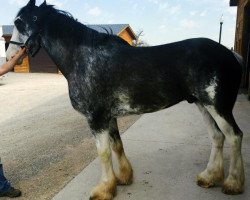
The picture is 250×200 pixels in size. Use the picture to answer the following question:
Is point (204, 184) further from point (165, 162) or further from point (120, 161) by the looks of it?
point (120, 161)

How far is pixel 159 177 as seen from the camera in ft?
13.6

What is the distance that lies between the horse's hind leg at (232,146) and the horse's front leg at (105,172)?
1.16m

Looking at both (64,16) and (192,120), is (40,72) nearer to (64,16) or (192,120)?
(192,120)

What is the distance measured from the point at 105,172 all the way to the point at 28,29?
180cm

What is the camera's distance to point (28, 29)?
3.49 m

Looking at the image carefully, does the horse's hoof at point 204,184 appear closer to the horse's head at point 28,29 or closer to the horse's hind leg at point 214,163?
the horse's hind leg at point 214,163

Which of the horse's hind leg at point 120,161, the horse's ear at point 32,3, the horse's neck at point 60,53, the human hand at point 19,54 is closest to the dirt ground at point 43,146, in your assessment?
the horse's hind leg at point 120,161

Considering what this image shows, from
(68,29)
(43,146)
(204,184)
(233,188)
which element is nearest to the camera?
(68,29)

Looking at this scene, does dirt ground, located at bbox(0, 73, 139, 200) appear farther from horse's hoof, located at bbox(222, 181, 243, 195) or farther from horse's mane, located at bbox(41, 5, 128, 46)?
horse's hoof, located at bbox(222, 181, 243, 195)

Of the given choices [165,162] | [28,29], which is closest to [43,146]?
[165,162]

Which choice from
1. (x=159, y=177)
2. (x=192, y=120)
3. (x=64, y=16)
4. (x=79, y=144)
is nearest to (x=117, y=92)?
(x=64, y=16)

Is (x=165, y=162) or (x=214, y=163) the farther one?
(x=165, y=162)

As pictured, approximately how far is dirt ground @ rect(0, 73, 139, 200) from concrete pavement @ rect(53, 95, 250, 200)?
0.95ft

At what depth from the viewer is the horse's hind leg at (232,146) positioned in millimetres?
3330
